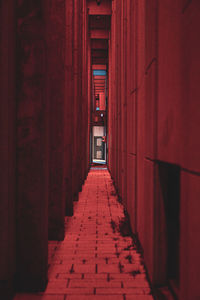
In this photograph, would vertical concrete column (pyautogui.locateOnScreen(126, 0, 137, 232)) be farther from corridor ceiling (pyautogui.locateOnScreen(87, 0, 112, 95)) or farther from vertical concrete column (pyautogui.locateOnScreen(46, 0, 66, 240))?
corridor ceiling (pyautogui.locateOnScreen(87, 0, 112, 95))

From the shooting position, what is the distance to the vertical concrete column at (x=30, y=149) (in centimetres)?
288

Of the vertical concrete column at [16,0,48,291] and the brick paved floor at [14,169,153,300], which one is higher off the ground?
the vertical concrete column at [16,0,48,291]

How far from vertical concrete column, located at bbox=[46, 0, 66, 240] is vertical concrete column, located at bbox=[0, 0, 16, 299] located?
5.53 feet

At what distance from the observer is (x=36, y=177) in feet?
9.54

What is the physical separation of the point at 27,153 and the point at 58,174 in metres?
1.70

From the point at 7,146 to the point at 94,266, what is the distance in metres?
2.01

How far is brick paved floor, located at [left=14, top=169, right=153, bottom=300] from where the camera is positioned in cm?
285

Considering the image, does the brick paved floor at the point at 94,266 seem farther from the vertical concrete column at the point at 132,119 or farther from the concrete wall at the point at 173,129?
the vertical concrete column at the point at 132,119

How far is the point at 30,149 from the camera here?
2.90 metres

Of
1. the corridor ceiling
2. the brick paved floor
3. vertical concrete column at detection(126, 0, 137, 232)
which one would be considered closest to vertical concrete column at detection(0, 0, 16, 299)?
the brick paved floor

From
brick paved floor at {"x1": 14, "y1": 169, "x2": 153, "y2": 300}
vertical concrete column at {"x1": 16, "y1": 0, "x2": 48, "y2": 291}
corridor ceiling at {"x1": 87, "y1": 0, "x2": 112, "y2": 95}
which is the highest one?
corridor ceiling at {"x1": 87, "y1": 0, "x2": 112, "y2": 95}

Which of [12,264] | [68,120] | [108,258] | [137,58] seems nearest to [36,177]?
[12,264]

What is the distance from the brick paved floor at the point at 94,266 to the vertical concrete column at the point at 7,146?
18.7 inches

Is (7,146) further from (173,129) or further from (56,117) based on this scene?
(56,117)
